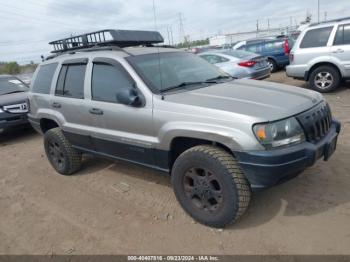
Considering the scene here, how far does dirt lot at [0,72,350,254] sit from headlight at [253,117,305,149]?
0.90 metres

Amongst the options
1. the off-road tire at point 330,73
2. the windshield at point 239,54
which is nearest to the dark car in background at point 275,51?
the windshield at point 239,54

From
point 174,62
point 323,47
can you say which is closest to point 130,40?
point 174,62

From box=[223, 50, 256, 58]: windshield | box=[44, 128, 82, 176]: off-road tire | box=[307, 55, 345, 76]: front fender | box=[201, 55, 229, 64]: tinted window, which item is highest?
box=[223, 50, 256, 58]: windshield

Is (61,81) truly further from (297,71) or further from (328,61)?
(328,61)

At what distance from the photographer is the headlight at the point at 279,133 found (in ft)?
8.73

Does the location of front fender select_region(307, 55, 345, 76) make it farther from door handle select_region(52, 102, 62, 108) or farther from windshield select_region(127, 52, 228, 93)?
door handle select_region(52, 102, 62, 108)

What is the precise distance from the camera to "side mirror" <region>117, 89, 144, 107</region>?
3256 millimetres

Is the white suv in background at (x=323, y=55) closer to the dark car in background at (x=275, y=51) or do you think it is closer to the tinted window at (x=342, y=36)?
the tinted window at (x=342, y=36)

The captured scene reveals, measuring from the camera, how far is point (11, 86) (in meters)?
8.58

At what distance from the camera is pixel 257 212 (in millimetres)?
3307

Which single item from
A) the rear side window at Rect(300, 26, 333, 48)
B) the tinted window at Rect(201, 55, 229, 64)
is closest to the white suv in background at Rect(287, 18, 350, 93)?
the rear side window at Rect(300, 26, 333, 48)

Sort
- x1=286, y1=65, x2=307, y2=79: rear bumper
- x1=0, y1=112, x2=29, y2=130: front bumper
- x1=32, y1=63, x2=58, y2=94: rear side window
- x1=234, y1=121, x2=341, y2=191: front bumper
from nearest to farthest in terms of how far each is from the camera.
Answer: x1=234, y1=121, x2=341, y2=191: front bumper
x1=32, y1=63, x2=58, y2=94: rear side window
x1=0, y1=112, x2=29, y2=130: front bumper
x1=286, y1=65, x2=307, y2=79: rear bumper

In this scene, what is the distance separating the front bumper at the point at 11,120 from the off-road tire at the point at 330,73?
7530 millimetres

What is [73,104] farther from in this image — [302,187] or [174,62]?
[302,187]
